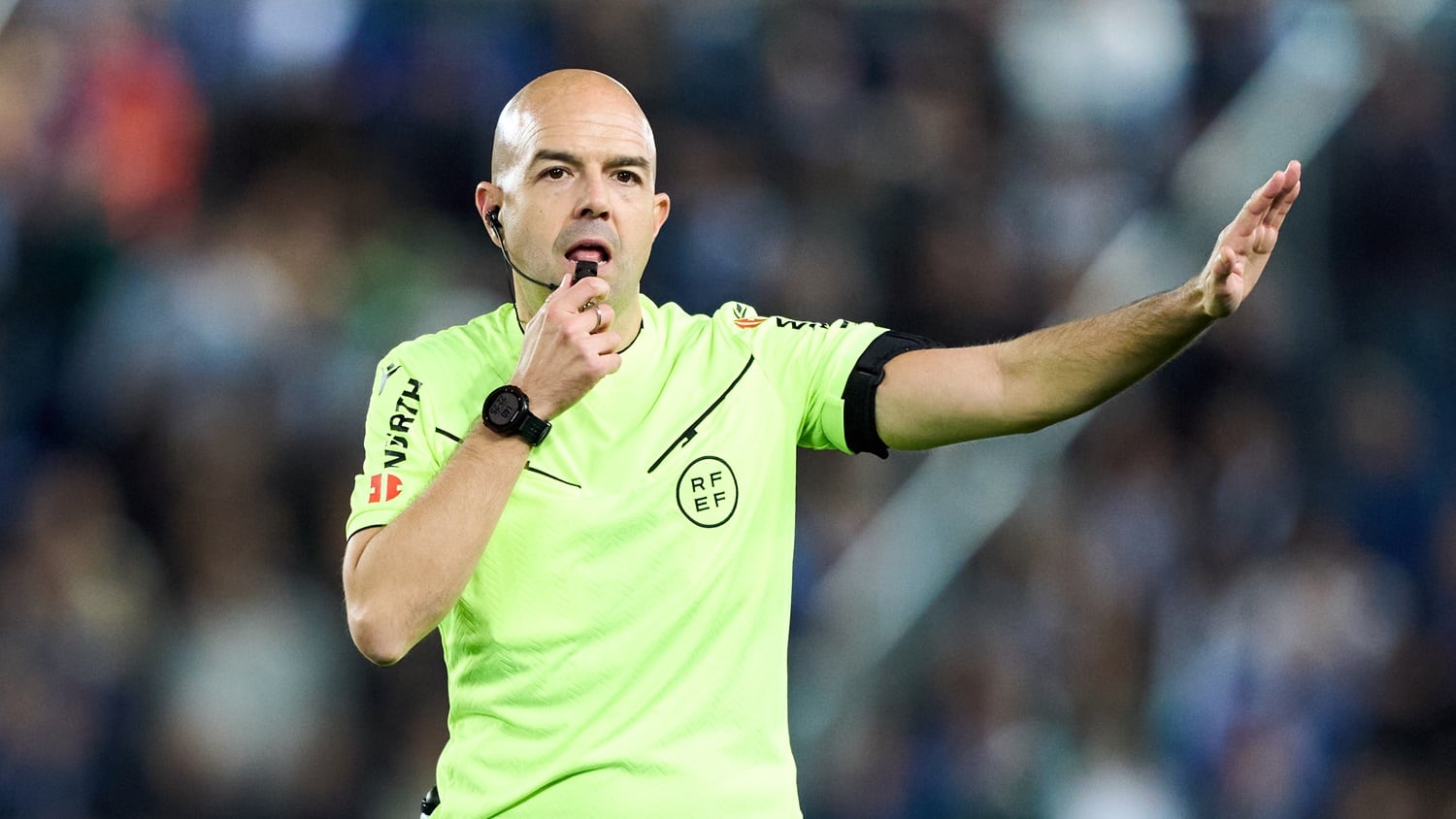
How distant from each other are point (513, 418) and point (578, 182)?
640mm

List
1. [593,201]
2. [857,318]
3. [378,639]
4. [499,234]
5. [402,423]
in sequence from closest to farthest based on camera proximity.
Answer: [378,639], [402,423], [593,201], [499,234], [857,318]

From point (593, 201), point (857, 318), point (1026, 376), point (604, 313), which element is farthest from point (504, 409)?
point (857, 318)

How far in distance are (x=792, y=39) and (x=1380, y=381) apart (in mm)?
2958

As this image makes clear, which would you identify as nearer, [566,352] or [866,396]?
[566,352]

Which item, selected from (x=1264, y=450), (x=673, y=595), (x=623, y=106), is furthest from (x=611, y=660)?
(x=1264, y=450)

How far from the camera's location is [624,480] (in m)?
3.44

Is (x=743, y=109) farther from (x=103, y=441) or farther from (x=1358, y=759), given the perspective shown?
(x=1358, y=759)

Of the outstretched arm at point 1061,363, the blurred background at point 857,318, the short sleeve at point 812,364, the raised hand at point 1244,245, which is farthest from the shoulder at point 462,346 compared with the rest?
the blurred background at point 857,318

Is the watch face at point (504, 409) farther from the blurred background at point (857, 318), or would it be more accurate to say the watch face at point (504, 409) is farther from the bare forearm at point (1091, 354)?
the blurred background at point (857, 318)

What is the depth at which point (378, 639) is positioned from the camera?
3.10 meters

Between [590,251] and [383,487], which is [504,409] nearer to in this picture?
[383,487]

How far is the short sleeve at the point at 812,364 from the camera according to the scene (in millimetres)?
3590

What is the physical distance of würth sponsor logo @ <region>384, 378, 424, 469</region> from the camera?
3396 millimetres

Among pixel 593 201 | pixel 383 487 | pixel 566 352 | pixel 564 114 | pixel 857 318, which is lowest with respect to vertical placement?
pixel 383 487
